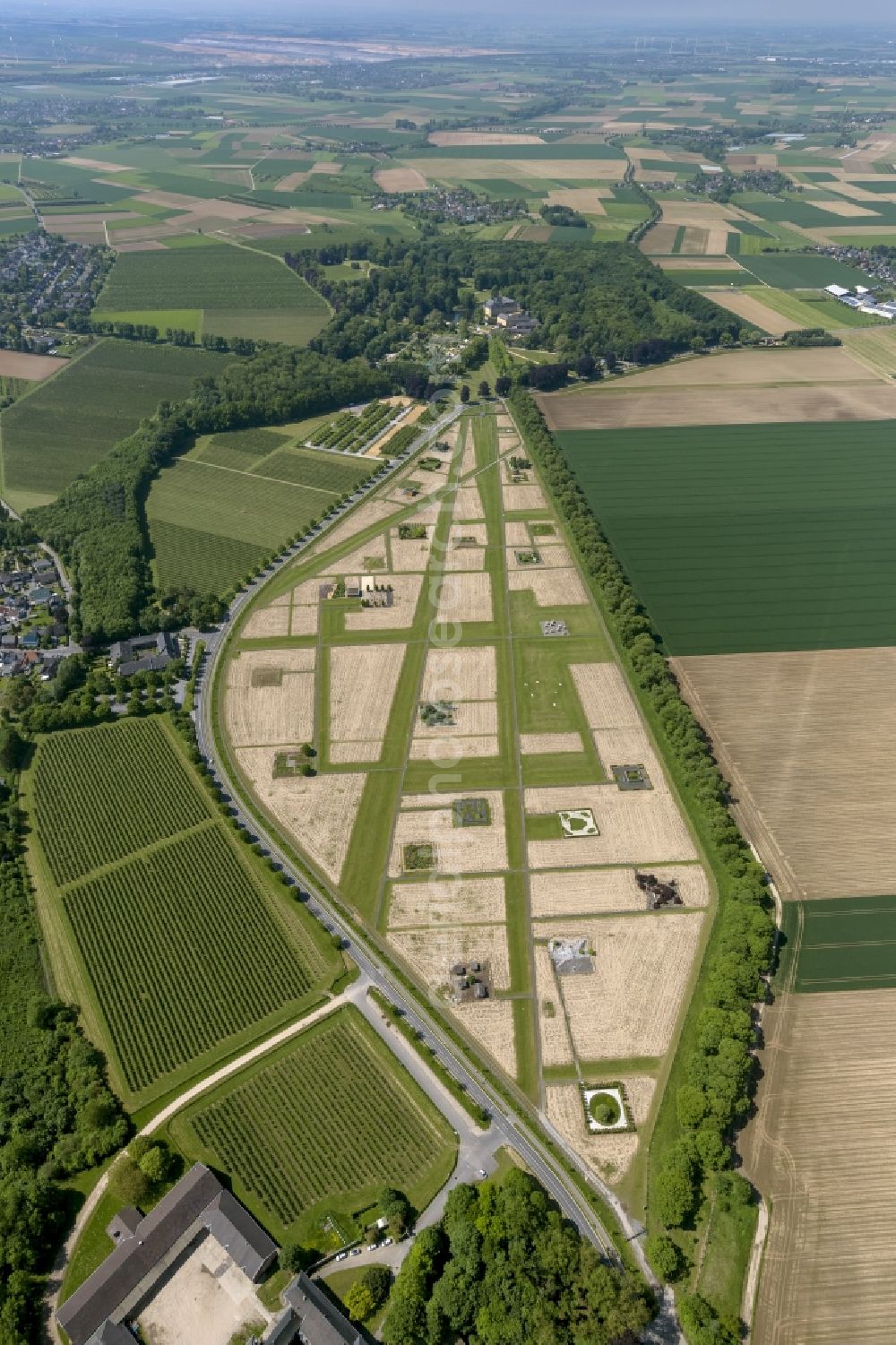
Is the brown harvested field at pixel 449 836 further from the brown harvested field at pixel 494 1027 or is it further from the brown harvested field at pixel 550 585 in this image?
the brown harvested field at pixel 550 585

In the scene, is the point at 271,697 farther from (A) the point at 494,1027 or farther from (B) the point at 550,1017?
(B) the point at 550,1017

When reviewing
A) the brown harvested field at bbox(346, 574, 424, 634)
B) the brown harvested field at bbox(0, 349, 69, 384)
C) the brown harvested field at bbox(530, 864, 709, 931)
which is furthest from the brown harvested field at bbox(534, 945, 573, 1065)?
the brown harvested field at bbox(0, 349, 69, 384)

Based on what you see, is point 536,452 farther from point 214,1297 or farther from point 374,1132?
point 214,1297

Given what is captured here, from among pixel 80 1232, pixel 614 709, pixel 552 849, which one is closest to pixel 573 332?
pixel 614 709

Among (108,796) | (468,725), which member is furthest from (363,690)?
(108,796)

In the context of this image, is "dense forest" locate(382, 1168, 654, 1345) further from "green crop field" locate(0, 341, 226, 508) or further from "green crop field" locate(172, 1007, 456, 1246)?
"green crop field" locate(0, 341, 226, 508)

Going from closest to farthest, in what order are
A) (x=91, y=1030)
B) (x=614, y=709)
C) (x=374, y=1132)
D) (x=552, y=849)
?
1. (x=374, y=1132)
2. (x=91, y=1030)
3. (x=552, y=849)
4. (x=614, y=709)
